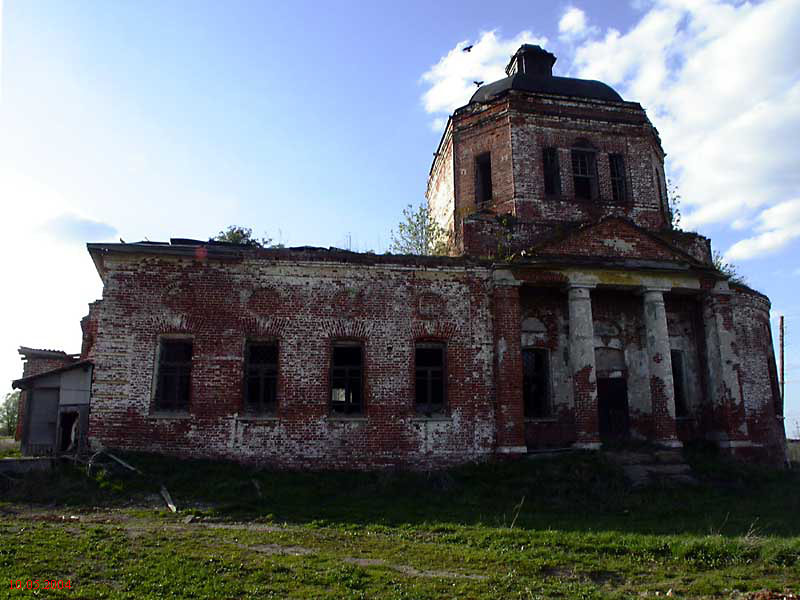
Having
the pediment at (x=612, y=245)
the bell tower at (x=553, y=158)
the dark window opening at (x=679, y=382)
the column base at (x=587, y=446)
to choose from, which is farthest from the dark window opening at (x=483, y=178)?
the column base at (x=587, y=446)

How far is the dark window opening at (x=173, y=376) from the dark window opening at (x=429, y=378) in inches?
214

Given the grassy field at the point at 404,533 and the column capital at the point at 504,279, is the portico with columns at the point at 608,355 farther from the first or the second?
the grassy field at the point at 404,533

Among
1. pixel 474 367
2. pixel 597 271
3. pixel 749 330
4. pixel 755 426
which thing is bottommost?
pixel 755 426

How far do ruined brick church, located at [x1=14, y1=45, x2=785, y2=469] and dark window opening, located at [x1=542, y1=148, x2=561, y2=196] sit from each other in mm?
704

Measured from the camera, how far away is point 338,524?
9.81 meters

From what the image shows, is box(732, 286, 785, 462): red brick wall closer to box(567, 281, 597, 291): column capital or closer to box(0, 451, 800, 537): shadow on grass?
box(0, 451, 800, 537): shadow on grass

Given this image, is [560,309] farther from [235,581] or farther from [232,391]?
[235,581]

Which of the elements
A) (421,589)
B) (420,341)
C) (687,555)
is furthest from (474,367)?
(421,589)

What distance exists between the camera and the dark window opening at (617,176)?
18750 mm

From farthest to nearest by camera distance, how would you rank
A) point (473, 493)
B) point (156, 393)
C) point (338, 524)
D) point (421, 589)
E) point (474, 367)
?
point (474, 367), point (156, 393), point (473, 493), point (338, 524), point (421, 589)

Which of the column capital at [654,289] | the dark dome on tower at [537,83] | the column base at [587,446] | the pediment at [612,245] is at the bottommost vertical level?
the column base at [587,446]

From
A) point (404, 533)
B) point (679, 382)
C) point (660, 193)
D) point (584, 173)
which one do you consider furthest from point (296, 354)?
point (660, 193)

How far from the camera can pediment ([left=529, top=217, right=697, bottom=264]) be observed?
→ 613 inches

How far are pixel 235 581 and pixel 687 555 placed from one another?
5.94 m
